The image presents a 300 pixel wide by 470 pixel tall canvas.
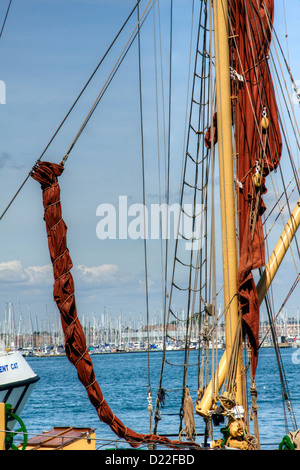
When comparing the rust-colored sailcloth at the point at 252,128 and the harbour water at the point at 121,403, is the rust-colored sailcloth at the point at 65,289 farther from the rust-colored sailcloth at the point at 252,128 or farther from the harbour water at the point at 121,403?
the harbour water at the point at 121,403

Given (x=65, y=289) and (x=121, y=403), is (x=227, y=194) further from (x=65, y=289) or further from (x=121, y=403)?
(x=121, y=403)

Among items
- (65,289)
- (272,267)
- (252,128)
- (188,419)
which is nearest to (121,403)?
(272,267)

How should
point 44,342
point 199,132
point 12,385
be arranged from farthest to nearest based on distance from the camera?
point 44,342
point 12,385
point 199,132

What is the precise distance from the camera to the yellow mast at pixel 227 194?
582 inches

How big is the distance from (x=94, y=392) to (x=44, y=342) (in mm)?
168281

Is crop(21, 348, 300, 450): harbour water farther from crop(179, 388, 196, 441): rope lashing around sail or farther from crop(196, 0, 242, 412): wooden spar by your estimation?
crop(196, 0, 242, 412): wooden spar

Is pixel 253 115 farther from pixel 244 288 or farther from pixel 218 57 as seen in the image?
pixel 244 288

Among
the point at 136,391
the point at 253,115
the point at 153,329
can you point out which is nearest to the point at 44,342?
the point at 153,329

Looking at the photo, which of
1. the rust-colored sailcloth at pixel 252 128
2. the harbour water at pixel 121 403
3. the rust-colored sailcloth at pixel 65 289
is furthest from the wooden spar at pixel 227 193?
the harbour water at pixel 121 403

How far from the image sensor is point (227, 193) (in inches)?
586

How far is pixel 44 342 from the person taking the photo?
579 feet

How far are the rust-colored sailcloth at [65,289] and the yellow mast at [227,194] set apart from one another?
356cm

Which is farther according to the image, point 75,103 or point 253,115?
point 253,115

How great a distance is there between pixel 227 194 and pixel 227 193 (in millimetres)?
23
